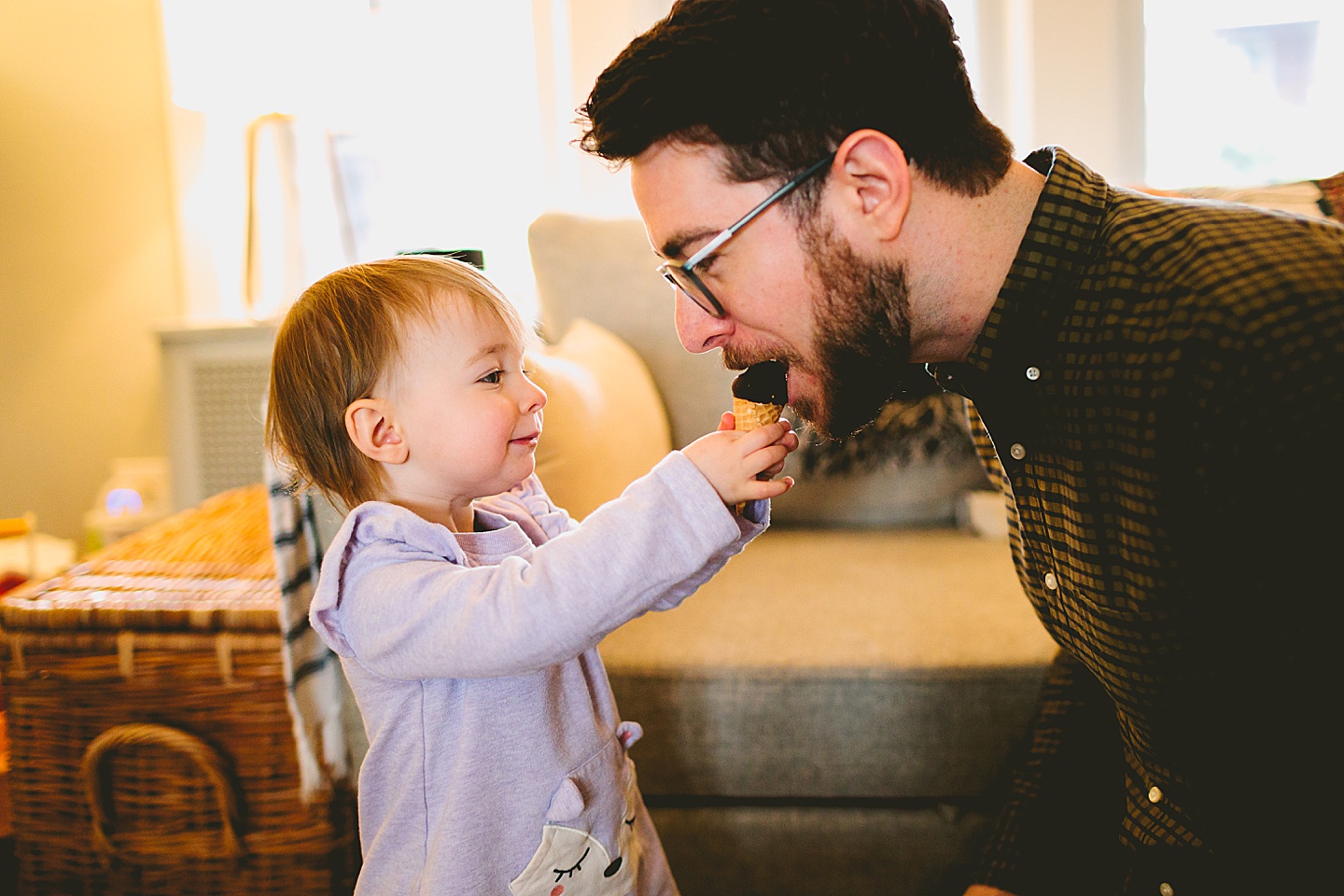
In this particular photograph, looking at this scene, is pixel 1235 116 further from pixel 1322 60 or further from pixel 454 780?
pixel 454 780

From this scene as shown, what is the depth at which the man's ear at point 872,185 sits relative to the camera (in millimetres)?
965

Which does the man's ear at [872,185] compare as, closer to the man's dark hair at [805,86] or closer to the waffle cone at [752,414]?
the man's dark hair at [805,86]

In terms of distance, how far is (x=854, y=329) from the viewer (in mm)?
1060

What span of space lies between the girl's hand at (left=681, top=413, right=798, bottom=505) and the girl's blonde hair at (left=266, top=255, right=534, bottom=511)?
0.30 metres

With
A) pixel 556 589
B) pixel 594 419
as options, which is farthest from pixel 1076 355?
pixel 594 419

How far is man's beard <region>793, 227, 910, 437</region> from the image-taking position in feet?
3.37

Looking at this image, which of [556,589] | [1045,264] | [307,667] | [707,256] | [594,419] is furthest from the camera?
[594,419]

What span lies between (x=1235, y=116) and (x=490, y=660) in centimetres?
311

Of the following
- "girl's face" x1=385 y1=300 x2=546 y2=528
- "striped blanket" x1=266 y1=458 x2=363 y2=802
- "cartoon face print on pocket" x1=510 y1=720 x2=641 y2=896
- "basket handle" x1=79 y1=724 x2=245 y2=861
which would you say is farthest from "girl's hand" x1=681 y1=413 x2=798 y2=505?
"basket handle" x1=79 y1=724 x2=245 y2=861

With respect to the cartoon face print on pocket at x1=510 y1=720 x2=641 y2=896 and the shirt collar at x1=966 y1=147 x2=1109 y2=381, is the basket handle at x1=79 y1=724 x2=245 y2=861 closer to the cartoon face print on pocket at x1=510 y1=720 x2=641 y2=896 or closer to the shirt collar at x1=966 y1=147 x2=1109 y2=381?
the cartoon face print on pocket at x1=510 y1=720 x2=641 y2=896

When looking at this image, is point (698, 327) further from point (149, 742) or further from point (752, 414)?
point (149, 742)

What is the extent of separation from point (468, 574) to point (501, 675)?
0.10 metres

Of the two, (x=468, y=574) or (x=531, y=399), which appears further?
(x=531, y=399)

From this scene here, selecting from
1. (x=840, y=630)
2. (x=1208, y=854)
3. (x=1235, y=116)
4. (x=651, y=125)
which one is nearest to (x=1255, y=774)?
(x=1208, y=854)
